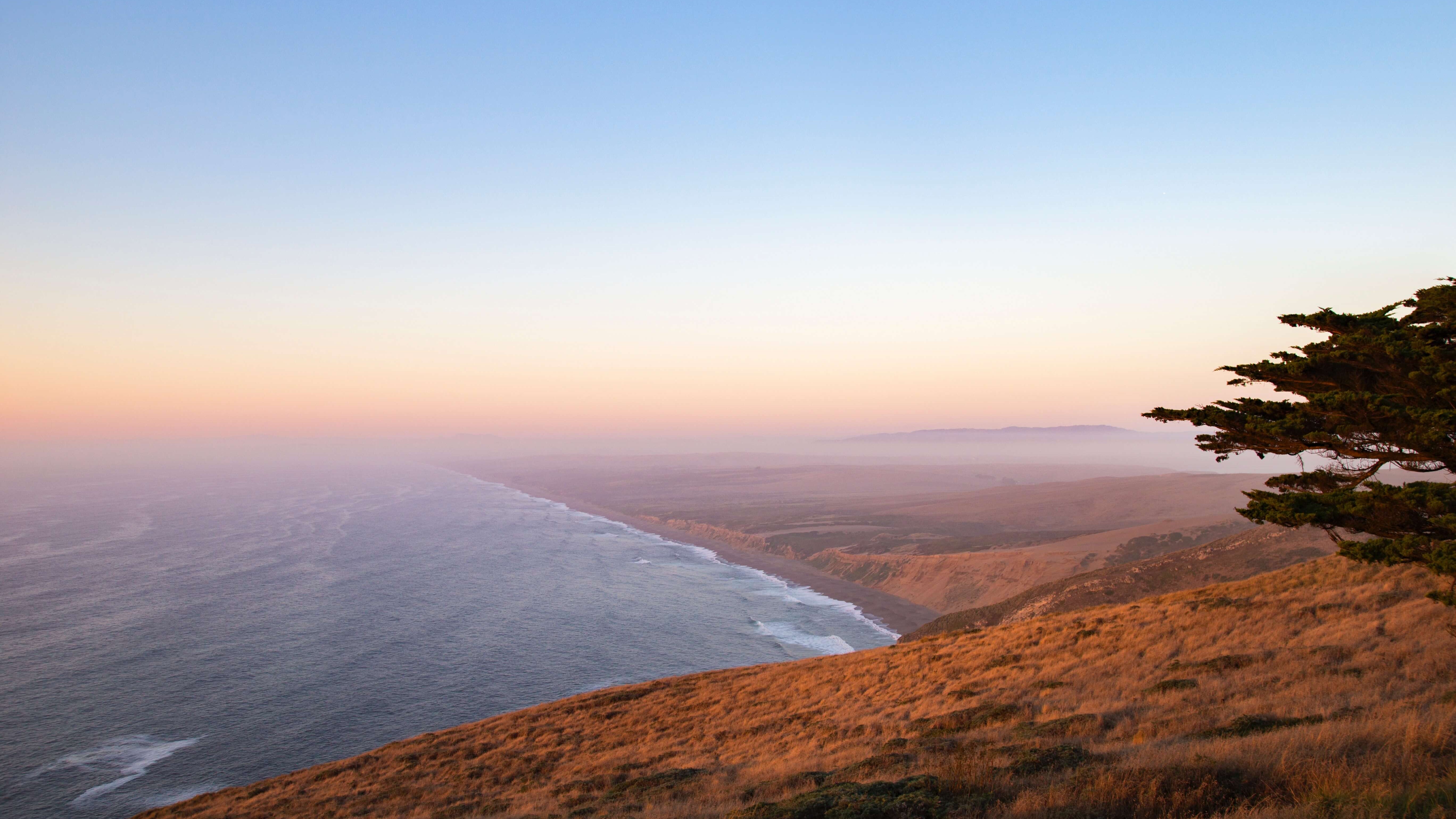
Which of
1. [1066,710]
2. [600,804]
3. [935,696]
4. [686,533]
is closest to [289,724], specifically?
[600,804]

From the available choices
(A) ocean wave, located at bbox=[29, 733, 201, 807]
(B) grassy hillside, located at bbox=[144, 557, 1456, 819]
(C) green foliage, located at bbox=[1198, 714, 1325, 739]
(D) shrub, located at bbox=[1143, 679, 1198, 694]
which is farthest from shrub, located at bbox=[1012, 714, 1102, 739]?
(A) ocean wave, located at bbox=[29, 733, 201, 807]

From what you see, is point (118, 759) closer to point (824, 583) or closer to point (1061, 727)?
point (1061, 727)

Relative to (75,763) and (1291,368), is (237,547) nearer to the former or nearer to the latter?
(75,763)

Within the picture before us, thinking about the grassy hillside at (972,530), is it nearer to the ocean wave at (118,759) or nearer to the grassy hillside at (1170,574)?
the grassy hillside at (1170,574)

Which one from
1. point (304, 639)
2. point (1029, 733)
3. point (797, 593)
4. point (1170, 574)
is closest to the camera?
point (1029, 733)

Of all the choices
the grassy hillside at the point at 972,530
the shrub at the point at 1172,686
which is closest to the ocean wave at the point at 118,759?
the shrub at the point at 1172,686

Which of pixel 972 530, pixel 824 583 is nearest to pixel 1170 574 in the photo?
pixel 824 583
